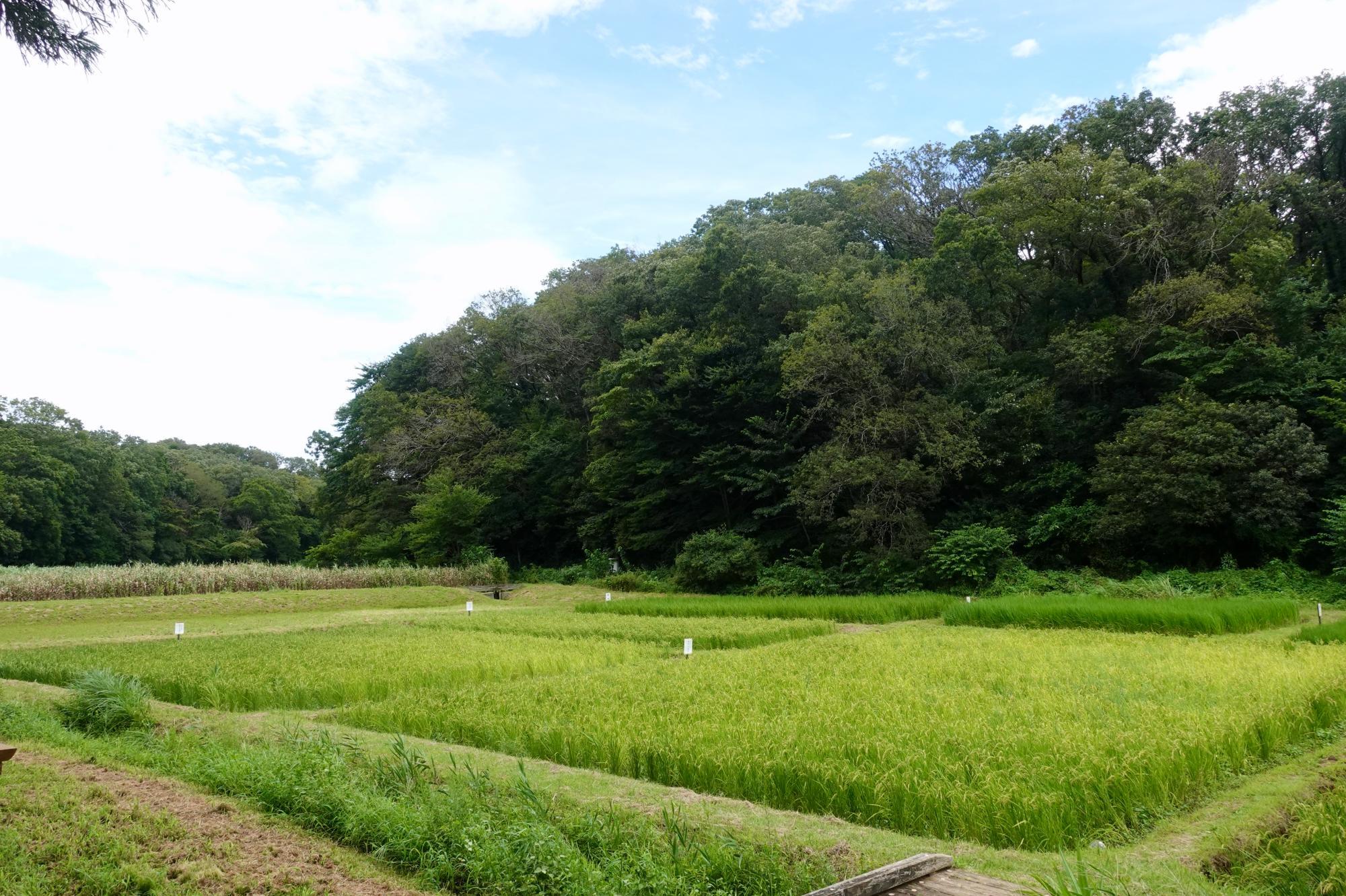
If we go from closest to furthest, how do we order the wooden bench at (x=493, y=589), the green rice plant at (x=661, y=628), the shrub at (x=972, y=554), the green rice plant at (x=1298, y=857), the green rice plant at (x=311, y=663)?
the green rice plant at (x=1298, y=857) < the green rice plant at (x=311, y=663) < the green rice plant at (x=661, y=628) < the shrub at (x=972, y=554) < the wooden bench at (x=493, y=589)

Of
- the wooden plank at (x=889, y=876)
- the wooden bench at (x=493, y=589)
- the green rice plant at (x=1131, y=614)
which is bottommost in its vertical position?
the wooden bench at (x=493, y=589)

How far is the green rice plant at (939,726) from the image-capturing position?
504 centimetres

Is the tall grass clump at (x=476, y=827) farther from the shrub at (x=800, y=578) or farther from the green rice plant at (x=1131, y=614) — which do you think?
the shrub at (x=800, y=578)

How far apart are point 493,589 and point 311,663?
19180mm

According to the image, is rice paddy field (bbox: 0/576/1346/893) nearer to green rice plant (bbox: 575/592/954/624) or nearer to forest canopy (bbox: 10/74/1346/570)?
green rice plant (bbox: 575/592/954/624)

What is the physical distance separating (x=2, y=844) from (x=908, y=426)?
22058mm

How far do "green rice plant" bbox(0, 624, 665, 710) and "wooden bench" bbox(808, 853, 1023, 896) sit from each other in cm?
646

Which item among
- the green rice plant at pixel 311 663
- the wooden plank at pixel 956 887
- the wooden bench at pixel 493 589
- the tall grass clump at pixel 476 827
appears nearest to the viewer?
the wooden plank at pixel 956 887

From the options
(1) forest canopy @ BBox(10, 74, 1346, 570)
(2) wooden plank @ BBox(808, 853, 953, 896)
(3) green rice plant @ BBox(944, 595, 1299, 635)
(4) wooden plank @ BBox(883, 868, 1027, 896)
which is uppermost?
(1) forest canopy @ BBox(10, 74, 1346, 570)

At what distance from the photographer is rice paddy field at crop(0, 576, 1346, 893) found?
474 centimetres

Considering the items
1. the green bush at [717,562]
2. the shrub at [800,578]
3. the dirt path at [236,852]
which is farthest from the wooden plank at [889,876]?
the green bush at [717,562]

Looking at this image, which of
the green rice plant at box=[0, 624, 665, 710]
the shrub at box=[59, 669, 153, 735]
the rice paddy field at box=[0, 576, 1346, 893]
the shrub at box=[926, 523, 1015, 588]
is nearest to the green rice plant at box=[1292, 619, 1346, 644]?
the rice paddy field at box=[0, 576, 1346, 893]

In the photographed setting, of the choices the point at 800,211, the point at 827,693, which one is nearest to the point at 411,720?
the point at 827,693

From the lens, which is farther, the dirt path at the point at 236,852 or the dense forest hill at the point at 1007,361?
the dense forest hill at the point at 1007,361
